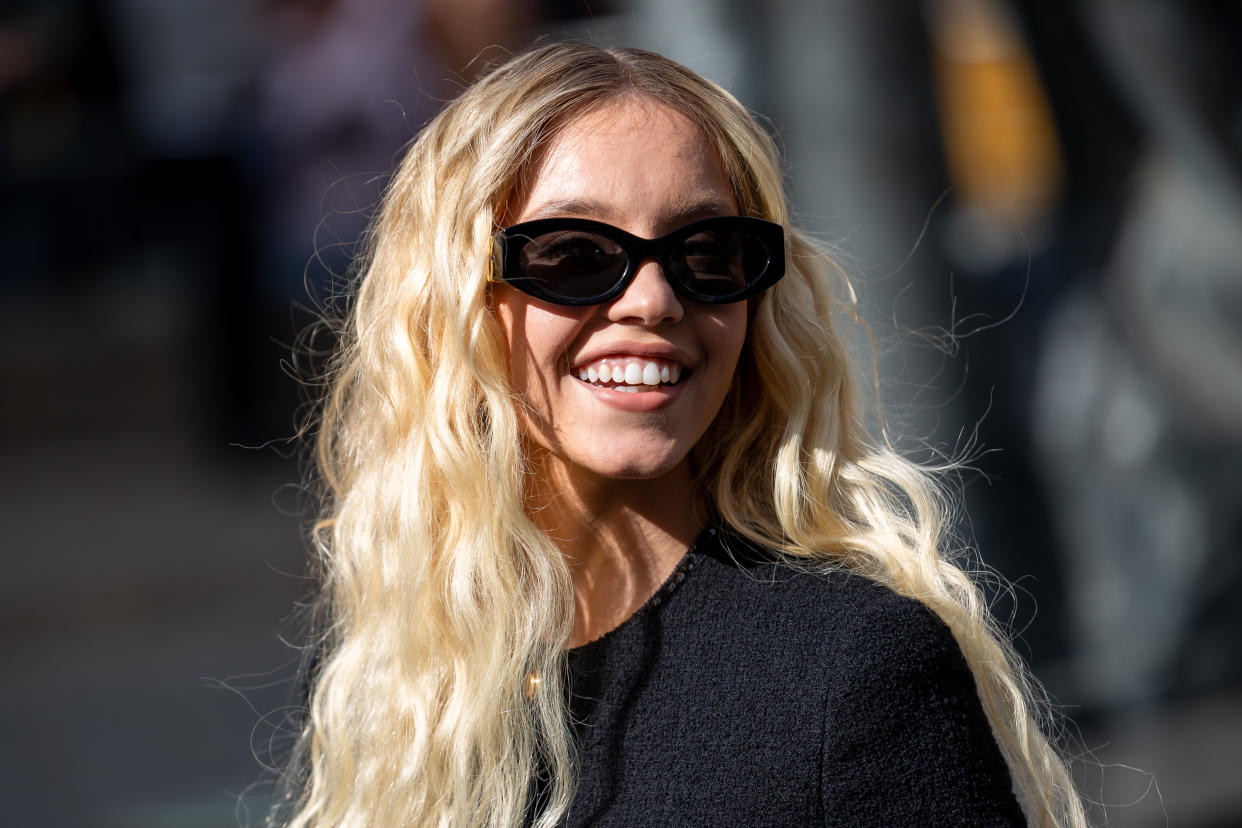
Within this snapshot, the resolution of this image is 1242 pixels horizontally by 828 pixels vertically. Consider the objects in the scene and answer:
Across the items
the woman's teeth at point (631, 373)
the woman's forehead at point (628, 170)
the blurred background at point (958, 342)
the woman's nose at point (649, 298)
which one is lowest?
the blurred background at point (958, 342)

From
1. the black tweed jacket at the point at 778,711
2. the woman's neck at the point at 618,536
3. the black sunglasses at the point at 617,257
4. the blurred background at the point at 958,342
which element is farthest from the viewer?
the blurred background at the point at 958,342

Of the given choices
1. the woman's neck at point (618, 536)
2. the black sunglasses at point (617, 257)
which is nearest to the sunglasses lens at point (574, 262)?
the black sunglasses at point (617, 257)

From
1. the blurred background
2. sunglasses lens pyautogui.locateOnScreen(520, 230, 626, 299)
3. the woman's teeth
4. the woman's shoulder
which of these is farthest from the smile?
the blurred background

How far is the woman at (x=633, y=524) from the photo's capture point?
5.41 feet

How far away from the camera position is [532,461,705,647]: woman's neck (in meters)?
1.91

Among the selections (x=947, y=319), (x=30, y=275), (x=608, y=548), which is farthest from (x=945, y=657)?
(x=30, y=275)

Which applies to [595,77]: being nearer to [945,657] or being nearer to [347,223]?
[945,657]

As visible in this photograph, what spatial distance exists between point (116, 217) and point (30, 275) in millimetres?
1027

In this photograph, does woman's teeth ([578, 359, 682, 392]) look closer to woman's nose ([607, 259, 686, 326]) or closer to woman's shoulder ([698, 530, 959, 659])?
woman's nose ([607, 259, 686, 326])

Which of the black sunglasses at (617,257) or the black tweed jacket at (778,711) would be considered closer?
the black tweed jacket at (778,711)

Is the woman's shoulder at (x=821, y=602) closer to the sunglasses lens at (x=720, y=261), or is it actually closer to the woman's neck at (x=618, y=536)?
the woman's neck at (x=618, y=536)

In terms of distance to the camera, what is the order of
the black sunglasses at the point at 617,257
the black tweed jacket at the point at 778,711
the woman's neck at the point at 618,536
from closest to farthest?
the black tweed jacket at the point at 778,711, the black sunglasses at the point at 617,257, the woman's neck at the point at 618,536

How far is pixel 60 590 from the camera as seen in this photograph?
21.7ft

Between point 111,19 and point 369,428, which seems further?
point 111,19
